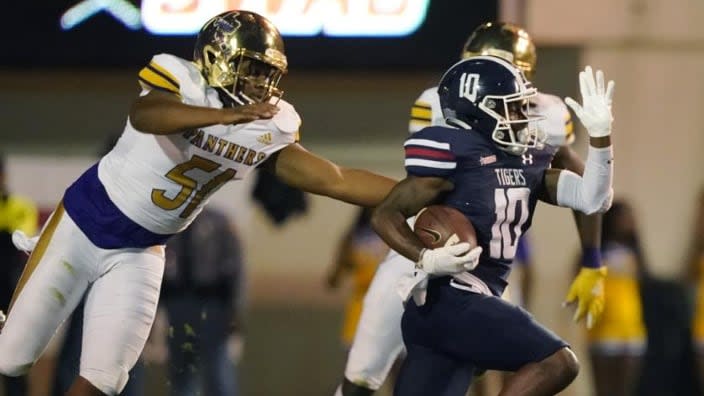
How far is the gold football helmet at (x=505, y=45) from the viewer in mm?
5469

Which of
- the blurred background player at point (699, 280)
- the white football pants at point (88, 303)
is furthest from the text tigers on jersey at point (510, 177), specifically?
the blurred background player at point (699, 280)

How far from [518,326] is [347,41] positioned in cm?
353

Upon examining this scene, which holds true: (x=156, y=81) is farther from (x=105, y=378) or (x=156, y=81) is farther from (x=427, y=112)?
(x=427, y=112)

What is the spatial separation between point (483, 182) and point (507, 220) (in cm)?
15

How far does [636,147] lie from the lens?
27.5 ft

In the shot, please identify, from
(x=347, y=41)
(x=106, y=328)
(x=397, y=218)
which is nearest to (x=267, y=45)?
(x=397, y=218)

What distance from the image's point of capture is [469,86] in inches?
180

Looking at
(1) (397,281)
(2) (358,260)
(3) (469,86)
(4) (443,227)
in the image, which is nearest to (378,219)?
(4) (443,227)

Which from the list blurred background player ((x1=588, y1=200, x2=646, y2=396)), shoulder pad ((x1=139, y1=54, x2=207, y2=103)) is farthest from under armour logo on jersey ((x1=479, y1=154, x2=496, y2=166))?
blurred background player ((x1=588, y1=200, x2=646, y2=396))

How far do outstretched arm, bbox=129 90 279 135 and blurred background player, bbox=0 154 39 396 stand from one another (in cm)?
248

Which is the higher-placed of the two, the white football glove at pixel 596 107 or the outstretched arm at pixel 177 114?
the outstretched arm at pixel 177 114

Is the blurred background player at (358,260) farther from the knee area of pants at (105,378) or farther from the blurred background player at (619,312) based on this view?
the knee area of pants at (105,378)

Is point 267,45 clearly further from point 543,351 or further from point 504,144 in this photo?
point 543,351

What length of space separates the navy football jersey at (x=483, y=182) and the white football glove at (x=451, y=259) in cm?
20
